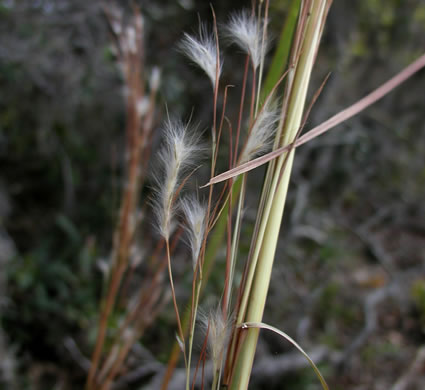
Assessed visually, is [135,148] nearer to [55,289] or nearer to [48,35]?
[55,289]

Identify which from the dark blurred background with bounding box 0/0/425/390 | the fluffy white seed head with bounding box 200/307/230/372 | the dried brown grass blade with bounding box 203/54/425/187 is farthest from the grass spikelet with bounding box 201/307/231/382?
the dark blurred background with bounding box 0/0/425/390

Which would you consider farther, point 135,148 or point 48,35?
point 48,35

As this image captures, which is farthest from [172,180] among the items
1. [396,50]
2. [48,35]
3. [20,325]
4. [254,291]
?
[396,50]

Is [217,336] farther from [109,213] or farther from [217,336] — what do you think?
[109,213]

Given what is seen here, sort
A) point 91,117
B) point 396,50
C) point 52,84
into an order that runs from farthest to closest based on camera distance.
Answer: point 396,50 → point 91,117 → point 52,84

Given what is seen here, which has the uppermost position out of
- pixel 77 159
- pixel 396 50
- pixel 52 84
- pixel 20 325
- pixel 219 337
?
pixel 396 50

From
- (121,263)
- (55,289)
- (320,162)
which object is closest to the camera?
(121,263)
